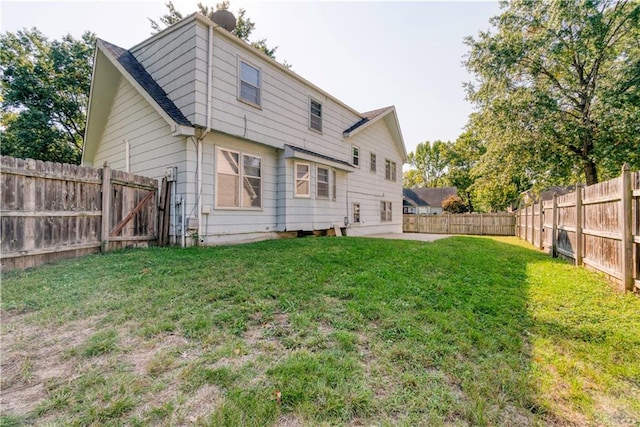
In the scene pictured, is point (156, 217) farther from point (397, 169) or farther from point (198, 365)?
point (397, 169)

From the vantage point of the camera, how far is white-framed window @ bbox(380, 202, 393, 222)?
604 inches

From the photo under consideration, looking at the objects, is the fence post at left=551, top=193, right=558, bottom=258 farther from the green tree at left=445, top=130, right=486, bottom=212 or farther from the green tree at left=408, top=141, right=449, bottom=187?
the green tree at left=408, top=141, right=449, bottom=187

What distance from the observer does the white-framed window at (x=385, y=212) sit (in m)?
15.3

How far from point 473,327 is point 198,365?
253 centimetres

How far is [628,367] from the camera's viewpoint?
224 cm

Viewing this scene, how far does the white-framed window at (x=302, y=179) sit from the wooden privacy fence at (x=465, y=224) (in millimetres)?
13148

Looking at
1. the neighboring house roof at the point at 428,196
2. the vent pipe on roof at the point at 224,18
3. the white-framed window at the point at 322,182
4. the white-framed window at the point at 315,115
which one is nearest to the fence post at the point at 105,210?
the vent pipe on roof at the point at 224,18

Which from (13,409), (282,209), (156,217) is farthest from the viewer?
(282,209)

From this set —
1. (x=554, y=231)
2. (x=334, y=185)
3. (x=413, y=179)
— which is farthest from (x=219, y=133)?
(x=413, y=179)

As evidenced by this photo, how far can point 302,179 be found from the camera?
31.9 feet

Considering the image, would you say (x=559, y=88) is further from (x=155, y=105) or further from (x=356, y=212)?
(x=155, y=105)

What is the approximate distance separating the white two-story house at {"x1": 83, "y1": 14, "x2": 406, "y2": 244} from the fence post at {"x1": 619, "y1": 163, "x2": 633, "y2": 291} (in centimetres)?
728

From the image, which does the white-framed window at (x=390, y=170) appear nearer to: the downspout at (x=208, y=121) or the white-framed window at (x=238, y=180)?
the white-framed window at (x=238, y=180)

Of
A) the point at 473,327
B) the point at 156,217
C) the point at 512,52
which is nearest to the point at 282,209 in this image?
the point at 156,217
